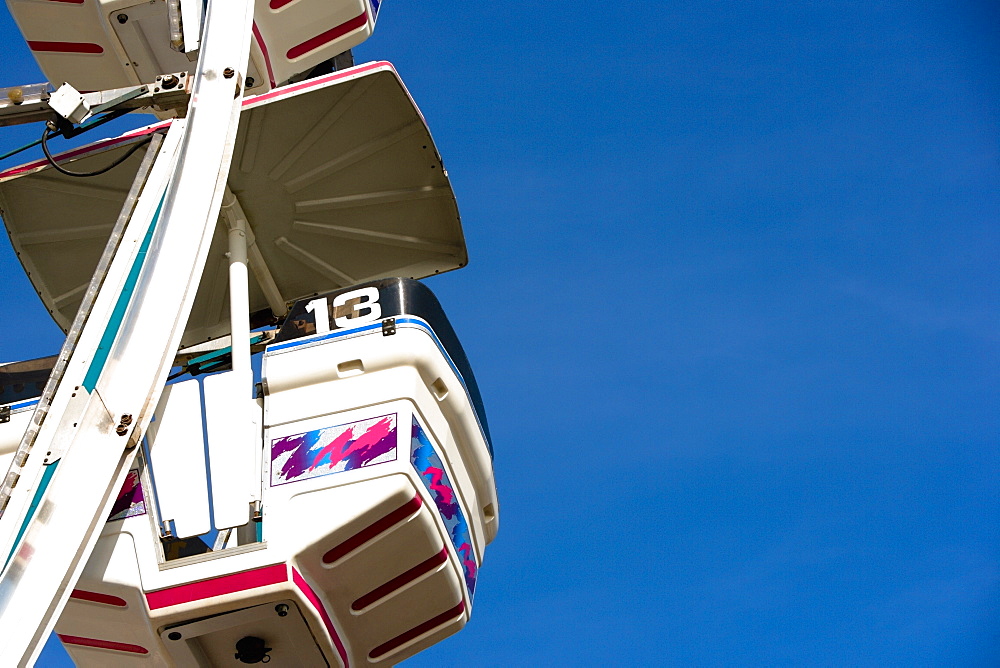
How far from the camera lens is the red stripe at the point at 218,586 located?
31.3 ft

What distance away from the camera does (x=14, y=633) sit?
823 centimetres

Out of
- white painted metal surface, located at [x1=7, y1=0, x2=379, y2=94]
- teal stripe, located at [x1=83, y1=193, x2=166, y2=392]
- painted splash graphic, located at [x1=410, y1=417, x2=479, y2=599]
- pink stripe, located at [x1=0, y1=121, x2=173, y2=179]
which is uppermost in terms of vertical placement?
white painted metal surface, located at [x1=7, y1=0, x2=379, y2=94]

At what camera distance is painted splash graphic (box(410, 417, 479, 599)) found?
1023 cm

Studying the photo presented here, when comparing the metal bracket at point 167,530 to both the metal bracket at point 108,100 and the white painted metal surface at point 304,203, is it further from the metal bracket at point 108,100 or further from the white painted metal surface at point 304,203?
the white painted metal surface at point 304,203

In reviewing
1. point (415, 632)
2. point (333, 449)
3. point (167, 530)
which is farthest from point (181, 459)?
point (415, 632)

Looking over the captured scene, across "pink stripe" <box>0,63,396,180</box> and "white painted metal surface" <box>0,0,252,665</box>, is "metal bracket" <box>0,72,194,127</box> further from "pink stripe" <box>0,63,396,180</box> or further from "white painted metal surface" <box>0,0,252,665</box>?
"pink stripe" <box>0,63,396,180</box>

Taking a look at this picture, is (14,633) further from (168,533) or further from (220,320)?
(220,320)

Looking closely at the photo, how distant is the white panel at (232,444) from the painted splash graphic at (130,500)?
0.52m

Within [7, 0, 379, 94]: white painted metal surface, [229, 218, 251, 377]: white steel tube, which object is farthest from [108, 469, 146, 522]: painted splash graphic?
[7, 0, 379, 94]: white painted metal surface

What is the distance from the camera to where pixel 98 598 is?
9797 millimetres

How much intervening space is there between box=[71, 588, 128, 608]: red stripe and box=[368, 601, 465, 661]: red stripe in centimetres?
197

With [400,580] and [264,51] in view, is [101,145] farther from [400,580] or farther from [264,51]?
[400,580]

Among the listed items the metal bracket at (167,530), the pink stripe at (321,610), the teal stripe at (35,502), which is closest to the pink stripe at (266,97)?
the metal bracket at (167,530)

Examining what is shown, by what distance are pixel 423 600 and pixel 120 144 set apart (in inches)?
193
